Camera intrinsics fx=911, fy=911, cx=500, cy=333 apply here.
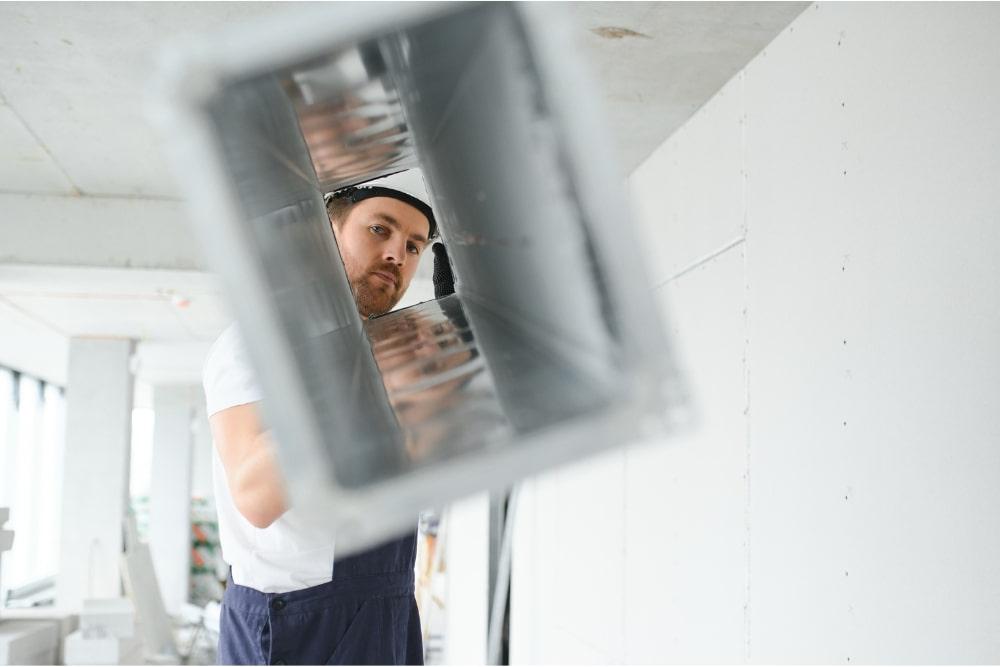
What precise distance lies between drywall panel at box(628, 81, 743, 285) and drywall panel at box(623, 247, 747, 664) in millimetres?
97

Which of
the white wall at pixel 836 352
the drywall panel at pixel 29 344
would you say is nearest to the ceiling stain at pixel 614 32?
the white wall at pixel 836 352

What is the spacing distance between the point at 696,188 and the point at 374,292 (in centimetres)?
213

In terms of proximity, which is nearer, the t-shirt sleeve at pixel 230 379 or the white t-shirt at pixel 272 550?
the t-shirt sleeve at pixel 230 379

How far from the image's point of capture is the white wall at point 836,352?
5.63 feet

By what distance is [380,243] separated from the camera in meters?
1.15

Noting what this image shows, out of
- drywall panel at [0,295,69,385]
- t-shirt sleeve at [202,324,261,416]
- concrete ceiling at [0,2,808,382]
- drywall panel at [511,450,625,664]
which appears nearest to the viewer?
t-shirt sleeve at [202,324,261,416]

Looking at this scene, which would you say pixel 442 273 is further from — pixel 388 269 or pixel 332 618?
pixel 332 618

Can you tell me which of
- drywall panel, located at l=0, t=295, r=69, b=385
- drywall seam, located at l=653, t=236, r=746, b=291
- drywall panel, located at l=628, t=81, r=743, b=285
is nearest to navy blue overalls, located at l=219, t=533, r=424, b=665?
drywall panel, located at l=628, t=81, r=743, b=285

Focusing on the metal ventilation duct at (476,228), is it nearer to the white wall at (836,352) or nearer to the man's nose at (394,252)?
the man's nose at (394,252)

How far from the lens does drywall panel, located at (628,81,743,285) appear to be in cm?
280

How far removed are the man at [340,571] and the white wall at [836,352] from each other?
416 millimetres

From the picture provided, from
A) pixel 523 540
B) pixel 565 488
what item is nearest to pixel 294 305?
pixel 565 488

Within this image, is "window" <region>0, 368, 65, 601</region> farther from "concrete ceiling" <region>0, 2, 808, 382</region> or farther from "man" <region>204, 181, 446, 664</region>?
"man" <region>204, 181, 446, 664</region>

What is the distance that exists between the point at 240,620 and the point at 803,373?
1.56 m
